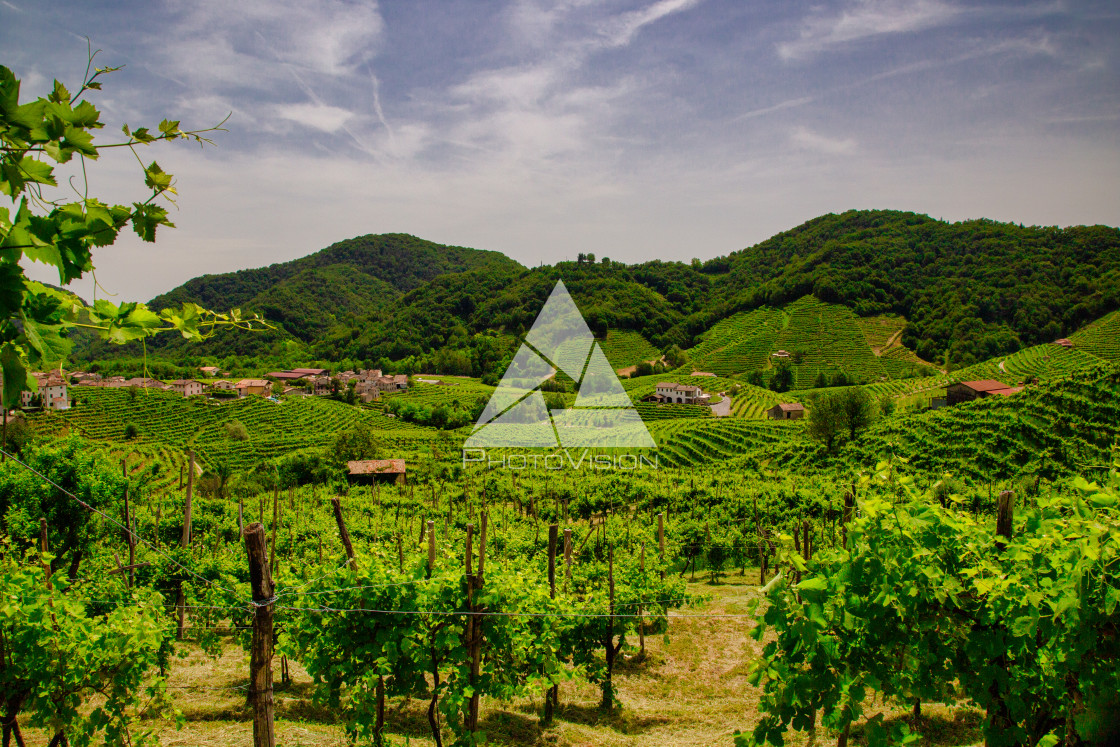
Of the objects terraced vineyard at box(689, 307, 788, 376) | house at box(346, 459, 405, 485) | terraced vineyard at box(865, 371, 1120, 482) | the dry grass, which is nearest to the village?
house at box(346, 459, 405, 485)

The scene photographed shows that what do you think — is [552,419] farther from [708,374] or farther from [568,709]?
[568,709]

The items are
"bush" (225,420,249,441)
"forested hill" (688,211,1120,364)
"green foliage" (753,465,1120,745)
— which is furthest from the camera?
"forested hill" (688,211,1120,364)

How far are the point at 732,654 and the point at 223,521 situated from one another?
14435 mm

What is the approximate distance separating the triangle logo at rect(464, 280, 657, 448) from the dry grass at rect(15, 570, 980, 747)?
30.5 m

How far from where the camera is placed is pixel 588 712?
284 inches

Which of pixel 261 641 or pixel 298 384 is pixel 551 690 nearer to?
pixel 261 641

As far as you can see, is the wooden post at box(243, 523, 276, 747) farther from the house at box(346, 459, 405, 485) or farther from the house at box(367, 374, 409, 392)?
the house at box(367, 374, 409, 392)

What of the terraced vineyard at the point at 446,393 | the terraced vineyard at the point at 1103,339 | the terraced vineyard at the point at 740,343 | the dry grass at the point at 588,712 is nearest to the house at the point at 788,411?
the terraced vineyard at the point at 740,343

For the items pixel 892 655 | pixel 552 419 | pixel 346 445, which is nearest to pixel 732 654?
pixel 892 655

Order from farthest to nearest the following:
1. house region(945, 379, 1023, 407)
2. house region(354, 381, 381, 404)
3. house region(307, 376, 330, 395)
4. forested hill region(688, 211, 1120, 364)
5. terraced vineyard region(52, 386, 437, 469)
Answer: house region(307, 376, 330, 395), house region(354, 381, 381, 404), forested hill region(688, 211, 1120, 364), terraced vineyard region(52, 386, 437, 469), house region(945, 379, 1023, 407)

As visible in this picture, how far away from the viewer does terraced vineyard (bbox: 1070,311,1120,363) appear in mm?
48312

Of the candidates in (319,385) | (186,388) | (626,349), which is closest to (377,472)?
(186,388)

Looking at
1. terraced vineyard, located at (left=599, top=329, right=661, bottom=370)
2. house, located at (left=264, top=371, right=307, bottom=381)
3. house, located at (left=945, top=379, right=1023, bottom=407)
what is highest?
terraced vineyard, located at (left=599, top=329, right=661, bottom=370)

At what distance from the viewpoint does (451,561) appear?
530cm
